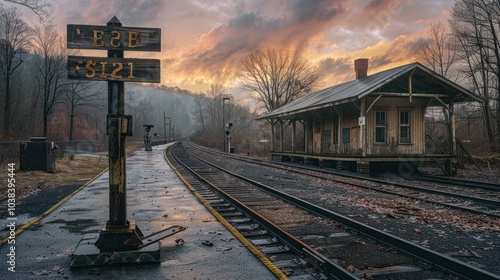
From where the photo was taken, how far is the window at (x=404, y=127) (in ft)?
64.3

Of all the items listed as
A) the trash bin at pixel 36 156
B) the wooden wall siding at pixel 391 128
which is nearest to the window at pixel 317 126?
the wooden wall siding at pixel 391 128

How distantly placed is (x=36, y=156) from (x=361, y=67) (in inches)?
824

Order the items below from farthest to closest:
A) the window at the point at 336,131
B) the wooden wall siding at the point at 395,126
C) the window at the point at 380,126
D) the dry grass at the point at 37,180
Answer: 1. the window at the point at 336,131
2. the window at the point at 380,126
3. the wooden wall siding at the point at 395,126
4. the dry grass at the point at 37,180

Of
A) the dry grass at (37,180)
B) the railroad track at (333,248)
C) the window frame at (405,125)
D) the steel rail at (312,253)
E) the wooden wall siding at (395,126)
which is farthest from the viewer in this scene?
the window frame at (405,125)

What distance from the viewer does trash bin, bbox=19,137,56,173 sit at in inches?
621

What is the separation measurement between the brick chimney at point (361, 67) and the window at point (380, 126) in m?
6.54

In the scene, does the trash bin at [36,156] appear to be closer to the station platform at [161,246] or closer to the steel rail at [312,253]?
the station platform at [161,246]

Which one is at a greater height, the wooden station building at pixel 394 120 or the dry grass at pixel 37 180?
the wooden station building at pixel 394 120

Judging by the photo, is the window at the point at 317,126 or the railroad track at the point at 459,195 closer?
the railroad track at the point at 459,195

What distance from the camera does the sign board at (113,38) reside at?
4.91 m

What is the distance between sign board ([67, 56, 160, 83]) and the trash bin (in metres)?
13.0

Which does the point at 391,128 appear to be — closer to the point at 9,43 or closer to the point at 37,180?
the point at 37,180

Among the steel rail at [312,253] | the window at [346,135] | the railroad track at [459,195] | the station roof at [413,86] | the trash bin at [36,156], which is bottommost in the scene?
the railroad track at [459,195]

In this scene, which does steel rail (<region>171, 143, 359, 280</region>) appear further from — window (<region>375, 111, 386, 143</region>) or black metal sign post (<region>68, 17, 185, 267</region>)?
window (<region>375, 111, 386, 143</region>)
